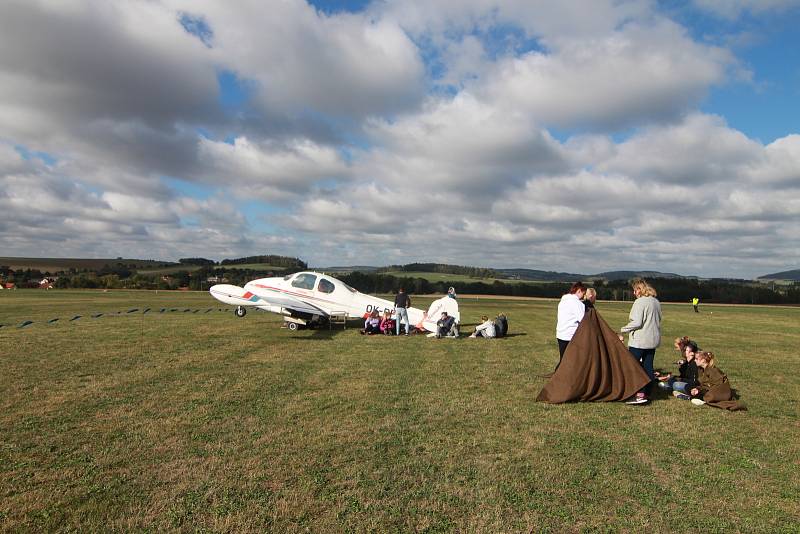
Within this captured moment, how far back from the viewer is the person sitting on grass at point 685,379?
762cm

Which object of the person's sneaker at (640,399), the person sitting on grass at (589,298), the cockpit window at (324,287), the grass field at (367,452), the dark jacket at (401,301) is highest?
the person sitting on grass at (589,298)

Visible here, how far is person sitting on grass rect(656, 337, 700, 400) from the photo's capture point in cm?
762

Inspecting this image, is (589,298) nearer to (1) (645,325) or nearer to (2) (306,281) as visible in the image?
(1) (645,325)

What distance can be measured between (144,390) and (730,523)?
24.8 feet

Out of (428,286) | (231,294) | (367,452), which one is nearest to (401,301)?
(231,294)

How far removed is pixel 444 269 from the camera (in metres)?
114

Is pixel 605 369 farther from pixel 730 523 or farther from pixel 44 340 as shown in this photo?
pixel 44 340

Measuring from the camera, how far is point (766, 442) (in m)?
5.46

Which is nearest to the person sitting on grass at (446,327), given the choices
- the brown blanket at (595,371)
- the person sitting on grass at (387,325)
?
the person sitting on grass at (387,325)

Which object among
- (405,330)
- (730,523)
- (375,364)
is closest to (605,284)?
(405,330)

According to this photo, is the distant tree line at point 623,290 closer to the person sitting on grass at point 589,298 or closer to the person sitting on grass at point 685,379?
the person sitting on grass at point 685,379

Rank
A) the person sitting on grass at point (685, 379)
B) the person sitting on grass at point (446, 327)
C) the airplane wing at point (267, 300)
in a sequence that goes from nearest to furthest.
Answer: the person sitting on grass at point (685, 379)
the airplane wing at point (267, 300)
the person sitting on grass at point (446, 327)

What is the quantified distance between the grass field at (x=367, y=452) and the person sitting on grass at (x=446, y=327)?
4.99m

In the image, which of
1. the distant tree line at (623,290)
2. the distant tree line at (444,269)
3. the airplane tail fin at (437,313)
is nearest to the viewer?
the airplane tail fin at (437,313)
